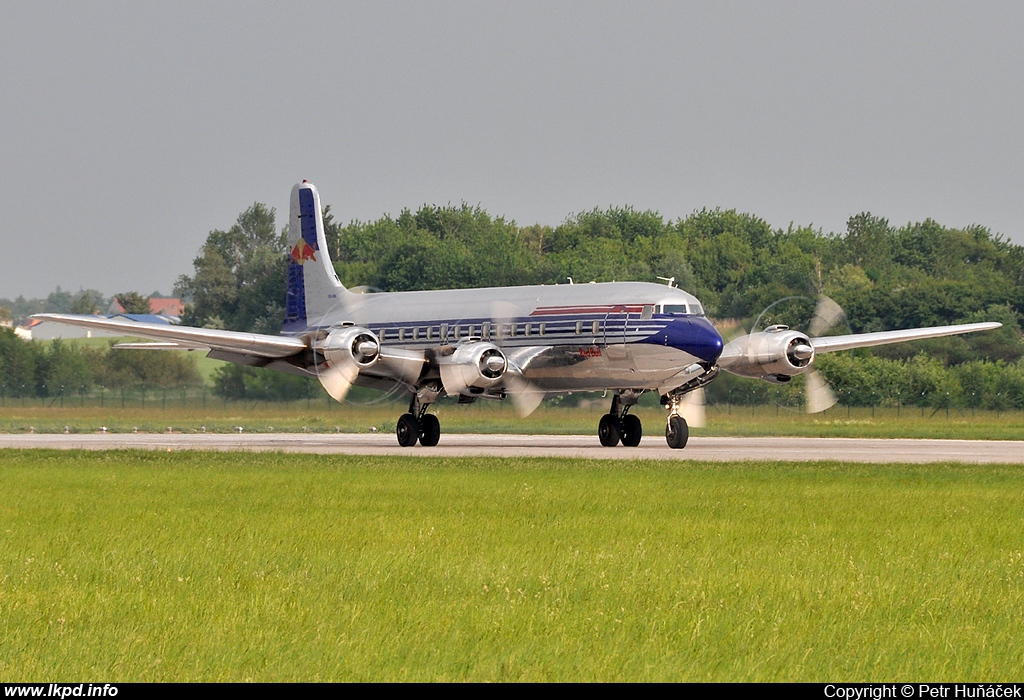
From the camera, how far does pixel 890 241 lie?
12838 cm

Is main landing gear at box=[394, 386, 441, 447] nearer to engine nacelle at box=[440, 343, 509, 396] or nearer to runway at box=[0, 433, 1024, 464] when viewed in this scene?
runway at box=[0, 433, 1024, 464]

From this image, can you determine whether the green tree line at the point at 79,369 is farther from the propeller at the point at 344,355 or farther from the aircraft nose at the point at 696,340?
the aircraft nose at the point at 696,340

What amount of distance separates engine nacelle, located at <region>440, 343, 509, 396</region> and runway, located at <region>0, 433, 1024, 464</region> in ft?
6.16

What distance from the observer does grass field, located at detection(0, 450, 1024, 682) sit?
10.5 m

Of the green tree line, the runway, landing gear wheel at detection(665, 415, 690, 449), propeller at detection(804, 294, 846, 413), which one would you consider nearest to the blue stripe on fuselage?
the runway

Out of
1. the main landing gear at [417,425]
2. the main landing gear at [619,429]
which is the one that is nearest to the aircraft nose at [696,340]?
the main landing gear at [619,429]

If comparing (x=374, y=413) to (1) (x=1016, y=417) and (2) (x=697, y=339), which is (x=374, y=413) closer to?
(2) (x=697, y=339)

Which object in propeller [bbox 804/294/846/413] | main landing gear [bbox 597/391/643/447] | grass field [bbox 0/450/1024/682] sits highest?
propeller [bbox 804/294/846/413]

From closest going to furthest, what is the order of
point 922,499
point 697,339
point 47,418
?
point 922,499 < point 697,339 < point 47,418

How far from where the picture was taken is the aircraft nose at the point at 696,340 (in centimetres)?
3691

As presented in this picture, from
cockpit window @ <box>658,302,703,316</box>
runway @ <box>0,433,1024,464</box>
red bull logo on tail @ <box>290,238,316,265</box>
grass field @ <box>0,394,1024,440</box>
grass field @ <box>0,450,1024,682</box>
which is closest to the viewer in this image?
grass field @ <box>0,450,1024,682</box>

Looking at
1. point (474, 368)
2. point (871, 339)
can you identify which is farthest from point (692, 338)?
point (871, 339)

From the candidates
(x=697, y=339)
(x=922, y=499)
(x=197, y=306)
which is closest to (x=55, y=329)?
(x=197, y=306)

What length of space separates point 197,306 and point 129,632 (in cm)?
8230
